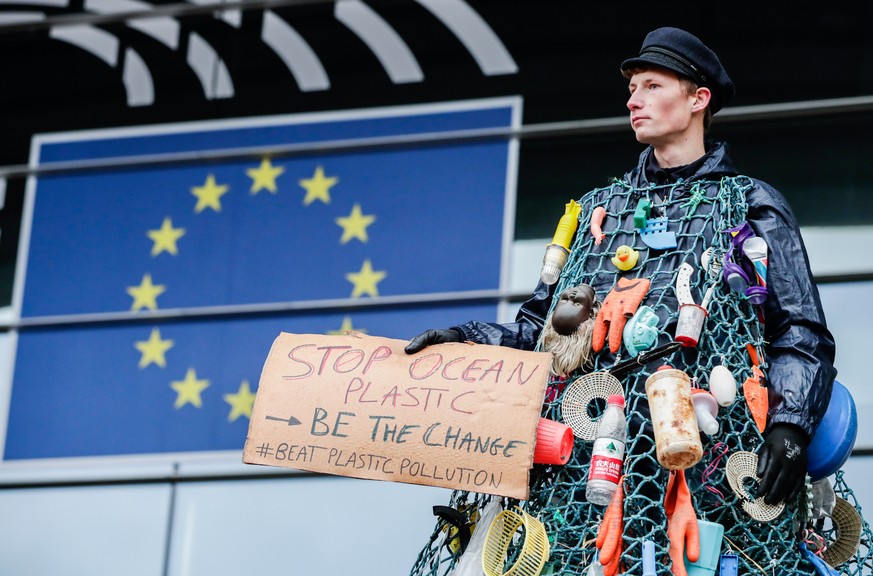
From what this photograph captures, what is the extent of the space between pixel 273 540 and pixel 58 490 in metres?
1.32

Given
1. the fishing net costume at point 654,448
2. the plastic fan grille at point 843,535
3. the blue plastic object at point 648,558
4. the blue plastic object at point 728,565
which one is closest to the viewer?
the blue plastic object at point 648,558

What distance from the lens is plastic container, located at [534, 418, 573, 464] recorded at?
3910mm

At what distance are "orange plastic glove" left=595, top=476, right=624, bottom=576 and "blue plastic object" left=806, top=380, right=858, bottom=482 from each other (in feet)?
1.89

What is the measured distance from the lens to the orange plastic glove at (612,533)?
3.64m

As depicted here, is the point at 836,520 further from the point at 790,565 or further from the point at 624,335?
the point at 624,335

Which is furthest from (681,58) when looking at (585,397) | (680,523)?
(680,523)

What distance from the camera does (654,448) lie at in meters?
3.88

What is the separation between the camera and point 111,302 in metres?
8.64

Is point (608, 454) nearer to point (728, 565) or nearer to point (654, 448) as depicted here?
point (654, 448)

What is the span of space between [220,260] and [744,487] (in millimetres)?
5219

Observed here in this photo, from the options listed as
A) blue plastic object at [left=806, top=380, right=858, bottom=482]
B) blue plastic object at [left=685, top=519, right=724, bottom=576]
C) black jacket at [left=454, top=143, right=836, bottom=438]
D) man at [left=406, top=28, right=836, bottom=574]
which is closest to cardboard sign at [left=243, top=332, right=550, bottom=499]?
man at [left=406, top=28, right=836, bottom=574]

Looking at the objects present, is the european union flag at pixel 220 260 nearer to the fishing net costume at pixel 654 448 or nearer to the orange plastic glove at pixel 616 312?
the fishing net costume at pixel 654 448

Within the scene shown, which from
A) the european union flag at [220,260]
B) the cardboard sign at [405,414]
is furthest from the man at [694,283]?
the european union flag at [220,260]

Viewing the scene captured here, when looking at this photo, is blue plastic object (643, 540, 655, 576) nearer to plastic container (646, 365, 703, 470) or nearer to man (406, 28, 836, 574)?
man (406, 28, 836, 574)
